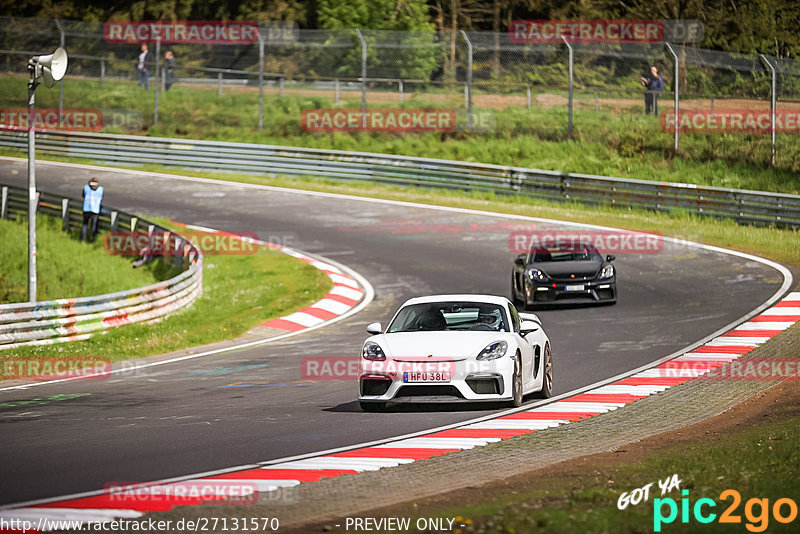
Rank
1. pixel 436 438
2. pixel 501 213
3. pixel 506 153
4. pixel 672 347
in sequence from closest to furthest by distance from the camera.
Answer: pixel 436 438
pixel 672 347
pixel 501 213
pixel 506 153

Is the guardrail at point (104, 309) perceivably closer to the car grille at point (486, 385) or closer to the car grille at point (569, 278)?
the car grille at point (569, 278)

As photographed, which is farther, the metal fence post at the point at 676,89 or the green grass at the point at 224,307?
the metal fence post at the point at 676,89

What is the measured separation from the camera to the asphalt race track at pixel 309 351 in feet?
32.6

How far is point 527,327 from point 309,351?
225 inches

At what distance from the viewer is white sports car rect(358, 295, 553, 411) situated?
11859mm

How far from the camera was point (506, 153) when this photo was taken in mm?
38844

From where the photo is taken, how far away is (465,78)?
38750 millimetres

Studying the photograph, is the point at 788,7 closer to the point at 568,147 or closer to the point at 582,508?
the point at 568,147

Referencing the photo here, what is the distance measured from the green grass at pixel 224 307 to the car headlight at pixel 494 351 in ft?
26.3

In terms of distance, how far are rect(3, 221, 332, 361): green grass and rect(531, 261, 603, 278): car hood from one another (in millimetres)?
5041

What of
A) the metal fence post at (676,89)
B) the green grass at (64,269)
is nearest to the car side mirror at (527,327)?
the green grass at (64,269)

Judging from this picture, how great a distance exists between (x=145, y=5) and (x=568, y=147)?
36806 millimetres

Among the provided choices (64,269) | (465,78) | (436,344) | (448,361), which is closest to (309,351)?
(436,344)

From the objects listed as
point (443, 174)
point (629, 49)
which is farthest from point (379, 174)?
point (629, 49)
